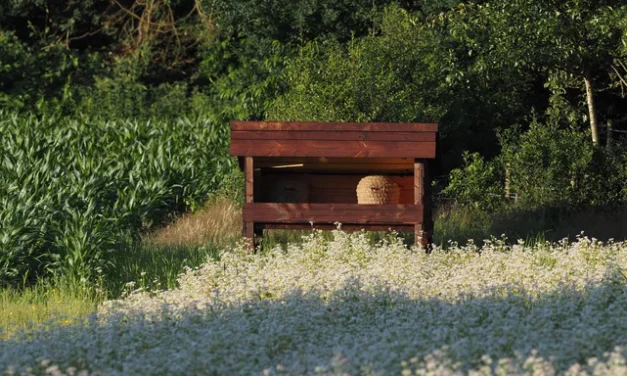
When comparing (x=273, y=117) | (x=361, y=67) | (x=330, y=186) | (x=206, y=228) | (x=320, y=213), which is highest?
(x=361, y=67)

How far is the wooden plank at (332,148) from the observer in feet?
38.4

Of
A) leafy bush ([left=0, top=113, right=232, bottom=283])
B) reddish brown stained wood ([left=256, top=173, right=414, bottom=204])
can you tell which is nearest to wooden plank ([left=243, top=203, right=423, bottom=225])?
leafy bush ([left=0, top=113, right=232, bottom=283])

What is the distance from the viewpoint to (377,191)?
13.0 meters

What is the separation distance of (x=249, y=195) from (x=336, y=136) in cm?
123

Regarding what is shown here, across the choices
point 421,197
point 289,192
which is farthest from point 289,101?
point 421,197

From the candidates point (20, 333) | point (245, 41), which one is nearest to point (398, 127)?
point (20, 333)

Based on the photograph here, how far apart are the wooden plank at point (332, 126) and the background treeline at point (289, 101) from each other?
1792 millimetres

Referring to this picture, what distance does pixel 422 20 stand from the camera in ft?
65.1

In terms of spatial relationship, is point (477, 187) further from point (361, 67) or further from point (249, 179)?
point (249, 179)

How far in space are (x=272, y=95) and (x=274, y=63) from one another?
58 centimetres

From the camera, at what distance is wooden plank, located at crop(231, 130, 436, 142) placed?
11703 mm

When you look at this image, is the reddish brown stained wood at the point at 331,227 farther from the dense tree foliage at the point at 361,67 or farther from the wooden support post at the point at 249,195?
the dense tree foliage at the point at 361,67

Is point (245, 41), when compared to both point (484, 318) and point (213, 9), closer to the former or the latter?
point (213, 9)

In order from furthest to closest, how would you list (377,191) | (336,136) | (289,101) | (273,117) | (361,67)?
1. (273,117)
2. (289,101)
3. (361,67)
4. (377,191)
5. (336,136)
